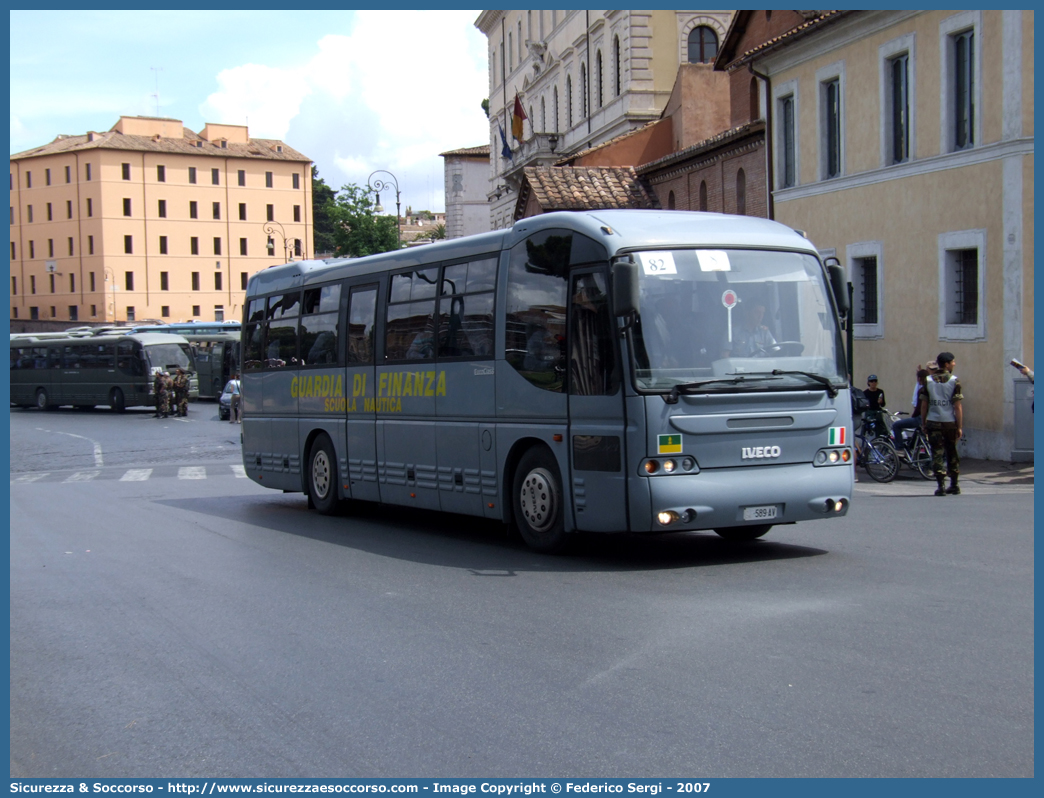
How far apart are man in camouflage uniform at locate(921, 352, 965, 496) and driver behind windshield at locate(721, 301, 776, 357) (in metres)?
6.56

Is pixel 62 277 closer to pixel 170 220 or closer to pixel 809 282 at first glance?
pixel 170 220

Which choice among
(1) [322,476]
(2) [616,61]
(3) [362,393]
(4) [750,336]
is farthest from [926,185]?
(2) [616,61]

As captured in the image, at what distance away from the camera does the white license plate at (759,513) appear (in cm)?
1037

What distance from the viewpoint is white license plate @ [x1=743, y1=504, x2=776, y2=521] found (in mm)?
10367

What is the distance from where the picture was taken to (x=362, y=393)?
1462cm

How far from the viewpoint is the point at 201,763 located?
5340 millimetres

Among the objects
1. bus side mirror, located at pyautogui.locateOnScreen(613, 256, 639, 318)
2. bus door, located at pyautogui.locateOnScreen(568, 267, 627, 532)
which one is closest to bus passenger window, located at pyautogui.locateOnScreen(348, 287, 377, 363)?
bus door, located at pyautogui.locateOnScreen(568, 267, 627, 532)

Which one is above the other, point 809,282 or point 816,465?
point 809,282

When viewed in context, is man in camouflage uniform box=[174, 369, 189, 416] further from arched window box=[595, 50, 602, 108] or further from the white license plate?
the white license plate

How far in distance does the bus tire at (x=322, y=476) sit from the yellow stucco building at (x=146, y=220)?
308ft

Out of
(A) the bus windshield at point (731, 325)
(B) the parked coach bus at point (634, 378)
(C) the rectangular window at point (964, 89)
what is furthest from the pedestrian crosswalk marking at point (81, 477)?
(C) the rectangular window at point (964, 89)

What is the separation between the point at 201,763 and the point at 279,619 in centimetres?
324

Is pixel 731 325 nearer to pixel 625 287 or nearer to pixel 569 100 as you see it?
pixel 625 287

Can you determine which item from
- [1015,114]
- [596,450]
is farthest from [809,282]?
[1015,114]
